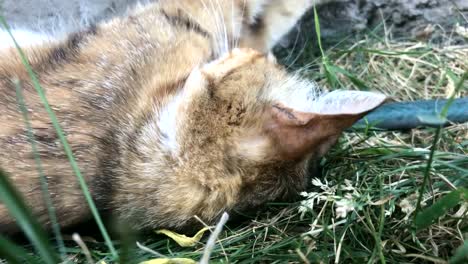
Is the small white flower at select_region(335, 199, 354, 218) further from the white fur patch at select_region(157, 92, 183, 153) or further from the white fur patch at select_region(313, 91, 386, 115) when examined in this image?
the white fur patch at select_region(157, 92, 183, 153)

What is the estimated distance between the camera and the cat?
1.56 meters

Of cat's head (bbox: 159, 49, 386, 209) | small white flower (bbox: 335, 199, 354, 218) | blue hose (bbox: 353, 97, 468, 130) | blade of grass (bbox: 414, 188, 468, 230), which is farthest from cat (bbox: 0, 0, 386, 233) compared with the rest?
blue hose (bbox: 353, 97, 468, 130)

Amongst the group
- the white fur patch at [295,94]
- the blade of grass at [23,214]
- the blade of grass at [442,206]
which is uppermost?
the blade of grass at [23,214]

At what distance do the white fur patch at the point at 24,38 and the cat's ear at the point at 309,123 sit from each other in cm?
83

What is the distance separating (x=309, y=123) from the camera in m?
1.41

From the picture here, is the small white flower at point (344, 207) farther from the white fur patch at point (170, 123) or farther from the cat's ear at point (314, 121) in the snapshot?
the white fur patch at point (170, 123)

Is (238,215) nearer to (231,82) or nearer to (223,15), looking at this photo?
(231,82)

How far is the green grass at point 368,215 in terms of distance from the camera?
1.44 m

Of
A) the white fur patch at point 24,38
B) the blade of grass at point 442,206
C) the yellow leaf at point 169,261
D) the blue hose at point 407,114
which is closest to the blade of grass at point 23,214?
the yellow leaf at point 169,261

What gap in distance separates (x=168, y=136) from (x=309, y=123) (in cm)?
39

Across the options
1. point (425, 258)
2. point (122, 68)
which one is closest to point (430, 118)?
point (425, 258)

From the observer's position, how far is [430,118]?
109 cm

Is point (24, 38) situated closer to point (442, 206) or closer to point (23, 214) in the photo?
point (23, 214)

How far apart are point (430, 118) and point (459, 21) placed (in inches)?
59.3
